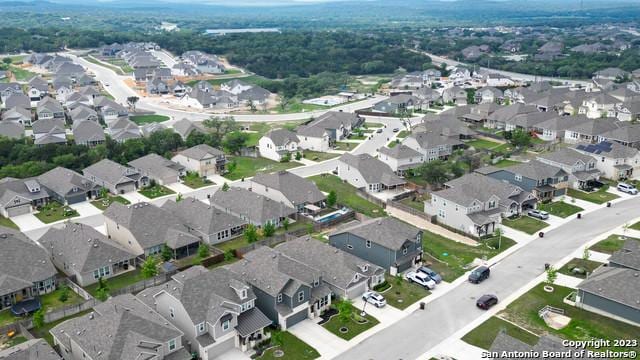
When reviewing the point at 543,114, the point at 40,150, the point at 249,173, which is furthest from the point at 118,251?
the point at 543,114

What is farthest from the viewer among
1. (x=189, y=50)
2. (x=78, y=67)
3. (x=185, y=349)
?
(x=189, y=50)

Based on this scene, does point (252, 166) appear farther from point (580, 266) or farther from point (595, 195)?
point (580, 266)

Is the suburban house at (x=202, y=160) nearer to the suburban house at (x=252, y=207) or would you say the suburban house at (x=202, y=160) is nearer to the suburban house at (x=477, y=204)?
the suburban house at (x=252, y=207)

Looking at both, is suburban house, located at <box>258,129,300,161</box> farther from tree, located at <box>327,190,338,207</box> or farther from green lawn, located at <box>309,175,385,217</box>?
tree, located at <box>327,190,338,207</box>

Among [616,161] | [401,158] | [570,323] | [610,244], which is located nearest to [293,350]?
[570,323]

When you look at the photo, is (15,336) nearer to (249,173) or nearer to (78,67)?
(249,173)

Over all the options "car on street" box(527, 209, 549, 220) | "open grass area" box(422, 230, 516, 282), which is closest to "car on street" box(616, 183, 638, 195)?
"car on street" box(527, 209, 549, 220)
